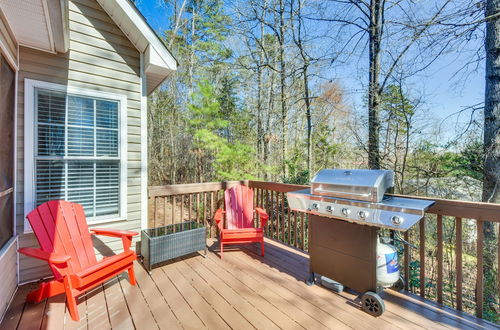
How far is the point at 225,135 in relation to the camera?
854 centimetres

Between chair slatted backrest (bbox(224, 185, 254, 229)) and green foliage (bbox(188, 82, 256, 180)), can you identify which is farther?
green foliage (bbox(188, 82, 256, 180))

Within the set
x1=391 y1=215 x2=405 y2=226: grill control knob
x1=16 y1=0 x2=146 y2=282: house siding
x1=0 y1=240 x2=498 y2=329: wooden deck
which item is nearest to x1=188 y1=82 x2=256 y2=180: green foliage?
x1=16 y1=0 x2=146 y2=282: house siding

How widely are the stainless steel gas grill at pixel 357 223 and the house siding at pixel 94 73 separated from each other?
2.29m

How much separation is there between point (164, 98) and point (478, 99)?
29.8ft

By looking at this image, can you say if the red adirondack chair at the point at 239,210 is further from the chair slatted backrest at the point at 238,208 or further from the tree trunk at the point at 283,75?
the tree trunk at the point at 283,75

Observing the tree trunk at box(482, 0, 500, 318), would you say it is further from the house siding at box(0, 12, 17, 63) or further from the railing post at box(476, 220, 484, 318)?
the house siding at box(0, 12, 17, 63)

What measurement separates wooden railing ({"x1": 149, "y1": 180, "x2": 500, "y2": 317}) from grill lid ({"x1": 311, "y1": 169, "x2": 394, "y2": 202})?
21.2 inches

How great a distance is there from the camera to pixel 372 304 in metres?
2.00

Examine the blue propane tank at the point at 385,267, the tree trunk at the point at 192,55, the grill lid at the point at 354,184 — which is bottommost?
the blue propane tank at the point at 385,267

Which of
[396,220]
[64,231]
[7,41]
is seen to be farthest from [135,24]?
[396,220]

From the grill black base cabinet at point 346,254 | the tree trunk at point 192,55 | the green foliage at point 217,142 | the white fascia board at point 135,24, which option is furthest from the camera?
the tree trunk at point 192,55

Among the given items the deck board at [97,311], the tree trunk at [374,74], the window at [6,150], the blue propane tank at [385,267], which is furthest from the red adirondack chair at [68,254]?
the tree trunk at [374,74]

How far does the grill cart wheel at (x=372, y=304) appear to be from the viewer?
1.95m

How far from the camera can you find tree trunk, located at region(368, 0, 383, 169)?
4199mm
